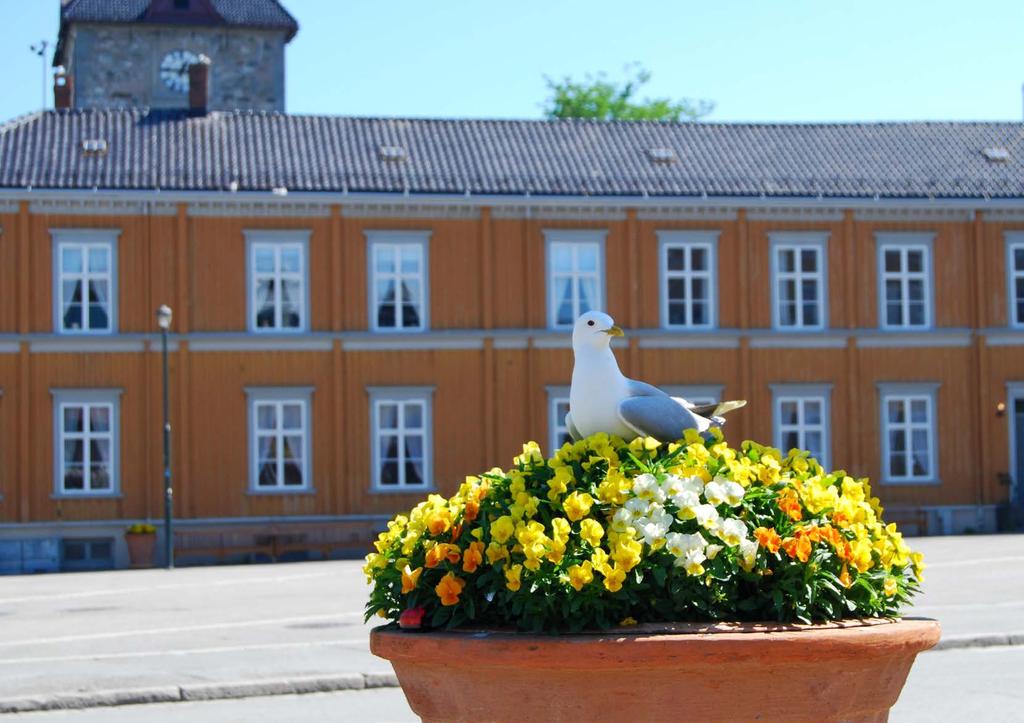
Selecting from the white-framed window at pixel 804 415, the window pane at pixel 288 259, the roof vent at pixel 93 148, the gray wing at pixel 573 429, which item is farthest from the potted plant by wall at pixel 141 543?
the gray wing at pixel 573 429

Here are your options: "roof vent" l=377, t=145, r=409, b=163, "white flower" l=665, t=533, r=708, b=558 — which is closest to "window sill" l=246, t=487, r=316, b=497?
"roof vent" l=377, t=145, r=409, b=163

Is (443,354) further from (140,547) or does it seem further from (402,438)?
(140,547)

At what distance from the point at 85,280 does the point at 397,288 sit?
6.41m

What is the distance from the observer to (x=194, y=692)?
13.3 metres

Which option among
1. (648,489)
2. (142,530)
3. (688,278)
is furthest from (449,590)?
(688,278)

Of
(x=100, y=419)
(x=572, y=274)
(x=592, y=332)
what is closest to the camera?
(x=592, y=332)

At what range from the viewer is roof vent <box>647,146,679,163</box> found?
38625mm

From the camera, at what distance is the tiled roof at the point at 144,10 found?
60312mm

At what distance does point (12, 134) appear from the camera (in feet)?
122

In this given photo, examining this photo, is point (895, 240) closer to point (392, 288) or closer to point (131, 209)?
point (392, 288)

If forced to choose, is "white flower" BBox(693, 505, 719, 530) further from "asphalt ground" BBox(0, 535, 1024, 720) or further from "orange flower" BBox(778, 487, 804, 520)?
"asphalt ground" BBox(0, 535, 1024, 720)

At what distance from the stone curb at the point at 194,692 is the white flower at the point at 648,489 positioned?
8342mm

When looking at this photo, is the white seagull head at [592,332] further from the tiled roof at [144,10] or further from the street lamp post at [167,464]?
the tiled roof at [144,10]

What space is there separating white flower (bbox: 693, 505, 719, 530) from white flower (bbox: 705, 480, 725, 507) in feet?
0.30
